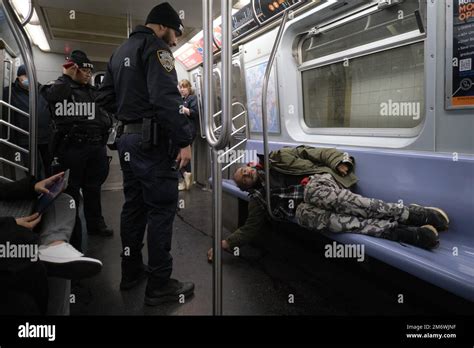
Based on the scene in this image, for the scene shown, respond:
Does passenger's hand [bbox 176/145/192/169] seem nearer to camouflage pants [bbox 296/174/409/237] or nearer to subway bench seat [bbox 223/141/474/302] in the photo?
camouflage pants [bbox 296/174/409/237]

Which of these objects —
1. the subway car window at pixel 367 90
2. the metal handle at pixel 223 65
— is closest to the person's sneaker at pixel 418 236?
the subway car window at pixel 367 90

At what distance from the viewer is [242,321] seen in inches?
59.2

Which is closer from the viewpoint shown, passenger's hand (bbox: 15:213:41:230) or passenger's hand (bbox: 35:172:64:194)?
passenger's hand (bbox: 15:213:41:230)

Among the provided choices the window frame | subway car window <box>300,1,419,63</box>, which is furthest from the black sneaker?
subway car window <box>300,1,419,63</box>

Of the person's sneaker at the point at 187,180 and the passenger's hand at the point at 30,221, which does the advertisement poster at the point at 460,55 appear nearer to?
the passenger's hand at the point at 30,221

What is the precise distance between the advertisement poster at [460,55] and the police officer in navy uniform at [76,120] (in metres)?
2.69

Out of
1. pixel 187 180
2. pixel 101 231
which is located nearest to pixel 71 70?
pixel 101 231

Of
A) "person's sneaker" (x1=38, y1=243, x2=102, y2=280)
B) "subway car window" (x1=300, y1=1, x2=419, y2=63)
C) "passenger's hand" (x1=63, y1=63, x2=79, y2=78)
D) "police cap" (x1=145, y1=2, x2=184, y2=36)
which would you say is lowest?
"person's sneaker" (x1=38, y1=243, x2=102, y2=280)

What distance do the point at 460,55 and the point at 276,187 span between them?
4.97ft

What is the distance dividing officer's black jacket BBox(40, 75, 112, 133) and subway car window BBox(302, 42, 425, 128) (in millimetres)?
2136

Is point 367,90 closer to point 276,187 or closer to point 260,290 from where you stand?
point 276,187

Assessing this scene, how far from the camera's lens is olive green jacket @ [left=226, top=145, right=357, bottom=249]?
2615 mm

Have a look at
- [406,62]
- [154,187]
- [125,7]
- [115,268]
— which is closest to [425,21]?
[406,62]

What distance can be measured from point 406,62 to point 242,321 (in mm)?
2135
